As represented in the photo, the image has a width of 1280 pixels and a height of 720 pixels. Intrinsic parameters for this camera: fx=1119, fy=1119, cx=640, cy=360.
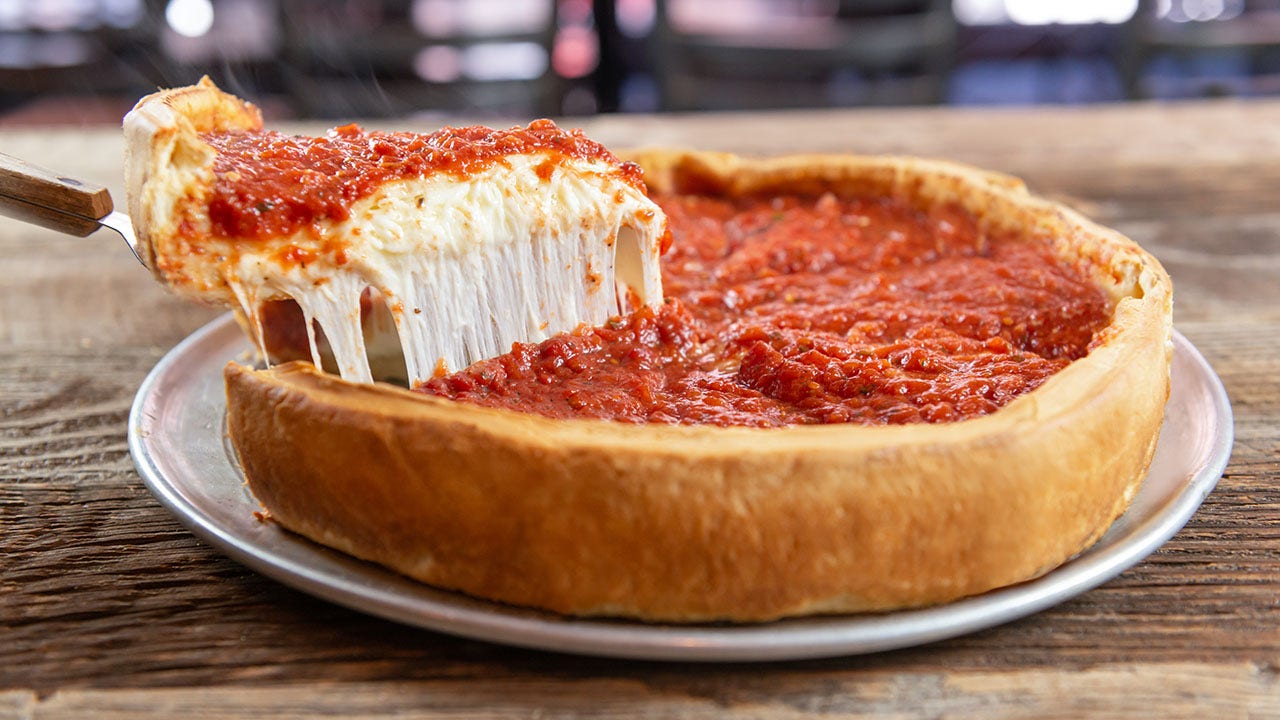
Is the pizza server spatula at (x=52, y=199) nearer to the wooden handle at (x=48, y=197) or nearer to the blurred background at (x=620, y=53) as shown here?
the wooden handle at (x=48, y=197)

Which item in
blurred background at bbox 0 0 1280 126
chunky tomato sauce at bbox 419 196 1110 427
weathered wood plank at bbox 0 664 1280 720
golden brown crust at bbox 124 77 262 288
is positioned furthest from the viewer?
blurred background at bbox 0 0 1280 126

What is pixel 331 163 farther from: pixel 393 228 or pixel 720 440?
pixel 720 440

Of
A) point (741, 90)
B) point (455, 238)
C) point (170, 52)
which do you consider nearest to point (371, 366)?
point (455, 238)

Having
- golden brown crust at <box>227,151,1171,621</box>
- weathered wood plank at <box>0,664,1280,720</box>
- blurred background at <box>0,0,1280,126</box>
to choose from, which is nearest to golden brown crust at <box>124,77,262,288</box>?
golden brown crust at <box>227,151,1171,621</box>

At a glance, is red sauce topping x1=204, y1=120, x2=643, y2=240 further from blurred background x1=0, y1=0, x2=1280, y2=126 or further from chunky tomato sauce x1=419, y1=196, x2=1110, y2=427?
blurred background x1=0, y1=0, x2=1280, y2=126

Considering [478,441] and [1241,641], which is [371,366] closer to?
[478,441]

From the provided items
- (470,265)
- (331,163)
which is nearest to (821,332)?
(470,265)
